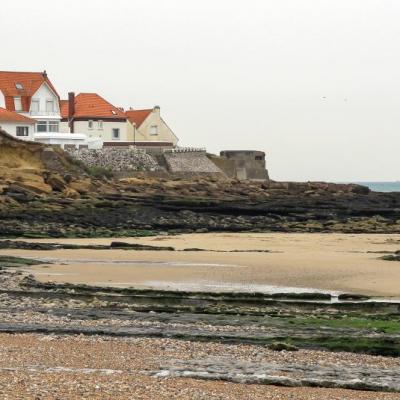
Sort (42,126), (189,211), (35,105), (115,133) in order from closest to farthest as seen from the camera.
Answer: (189,211), (42,126), (35,105), (115,133)

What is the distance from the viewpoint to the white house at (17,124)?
61.7 m

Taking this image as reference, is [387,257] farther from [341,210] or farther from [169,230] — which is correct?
[341,210]

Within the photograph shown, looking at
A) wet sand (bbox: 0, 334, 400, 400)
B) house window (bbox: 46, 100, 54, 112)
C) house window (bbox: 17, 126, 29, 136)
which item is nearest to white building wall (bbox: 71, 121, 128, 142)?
house window (bbox: 46, 100, 54, 112)

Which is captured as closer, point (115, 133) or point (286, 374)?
point (286, 374)

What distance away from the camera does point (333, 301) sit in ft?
63.8

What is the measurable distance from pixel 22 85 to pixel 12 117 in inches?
234

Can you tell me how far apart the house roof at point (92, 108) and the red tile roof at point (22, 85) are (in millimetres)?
3801

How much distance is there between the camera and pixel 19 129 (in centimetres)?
6244

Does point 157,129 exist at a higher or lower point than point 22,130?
higher

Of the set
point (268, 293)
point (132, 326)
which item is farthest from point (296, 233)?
point (132, 326)

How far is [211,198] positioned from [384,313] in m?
29.6

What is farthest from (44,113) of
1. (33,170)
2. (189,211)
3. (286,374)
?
(286,374)

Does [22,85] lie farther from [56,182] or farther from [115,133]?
[56,182]

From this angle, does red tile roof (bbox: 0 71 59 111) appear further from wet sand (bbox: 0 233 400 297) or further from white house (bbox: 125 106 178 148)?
wet sand (bbox: 0 233 400 297)
